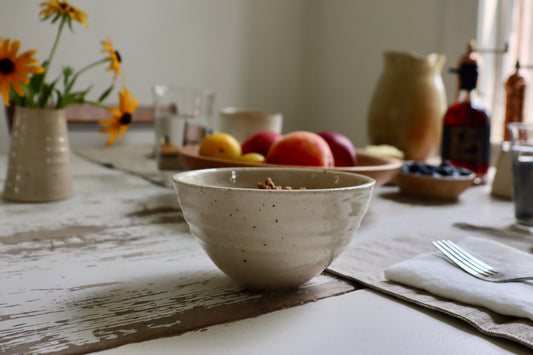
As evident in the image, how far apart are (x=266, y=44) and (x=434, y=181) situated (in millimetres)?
1973

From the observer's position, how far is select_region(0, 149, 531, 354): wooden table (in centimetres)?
39

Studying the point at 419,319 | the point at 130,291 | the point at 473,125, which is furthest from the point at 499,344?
the point at 473,125

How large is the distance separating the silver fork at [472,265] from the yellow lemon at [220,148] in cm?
42

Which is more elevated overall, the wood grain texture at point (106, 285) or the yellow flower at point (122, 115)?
the yellow flower at point (122, 115)

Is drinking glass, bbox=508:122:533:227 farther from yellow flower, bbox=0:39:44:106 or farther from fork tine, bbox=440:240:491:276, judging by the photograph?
yellow flower, bbox=0:39:44:106

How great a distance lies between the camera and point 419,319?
1.45ft

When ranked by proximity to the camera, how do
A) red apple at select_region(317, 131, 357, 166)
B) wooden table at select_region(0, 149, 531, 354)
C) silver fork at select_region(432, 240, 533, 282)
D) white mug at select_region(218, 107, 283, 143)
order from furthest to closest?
white mug at select_region(218, 107, 283, 143) < red apple at select_region(317, 131, 357, 166) < silver fork at select_region(432, 240, 533, 282) < wooden table at select_region(0, 149, 531, 354)

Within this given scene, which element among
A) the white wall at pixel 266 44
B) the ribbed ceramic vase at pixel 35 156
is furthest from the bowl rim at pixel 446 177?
the white wall at pixel 266 44

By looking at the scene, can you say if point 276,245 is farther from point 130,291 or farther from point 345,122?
point 345,122

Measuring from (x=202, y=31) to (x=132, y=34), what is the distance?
357 mm

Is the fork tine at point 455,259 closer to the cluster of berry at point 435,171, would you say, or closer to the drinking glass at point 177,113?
the cluster of berry at point 435,171

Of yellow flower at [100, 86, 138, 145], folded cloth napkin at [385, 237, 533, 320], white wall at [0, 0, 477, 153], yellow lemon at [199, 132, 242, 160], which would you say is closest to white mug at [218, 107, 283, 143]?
yellow lemon at [199, 132, 242, 160]

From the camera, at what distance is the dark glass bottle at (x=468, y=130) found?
1.11 metres

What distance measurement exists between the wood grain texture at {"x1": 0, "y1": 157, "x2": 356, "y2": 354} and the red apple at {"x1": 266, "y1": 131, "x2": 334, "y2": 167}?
0.19 metres
